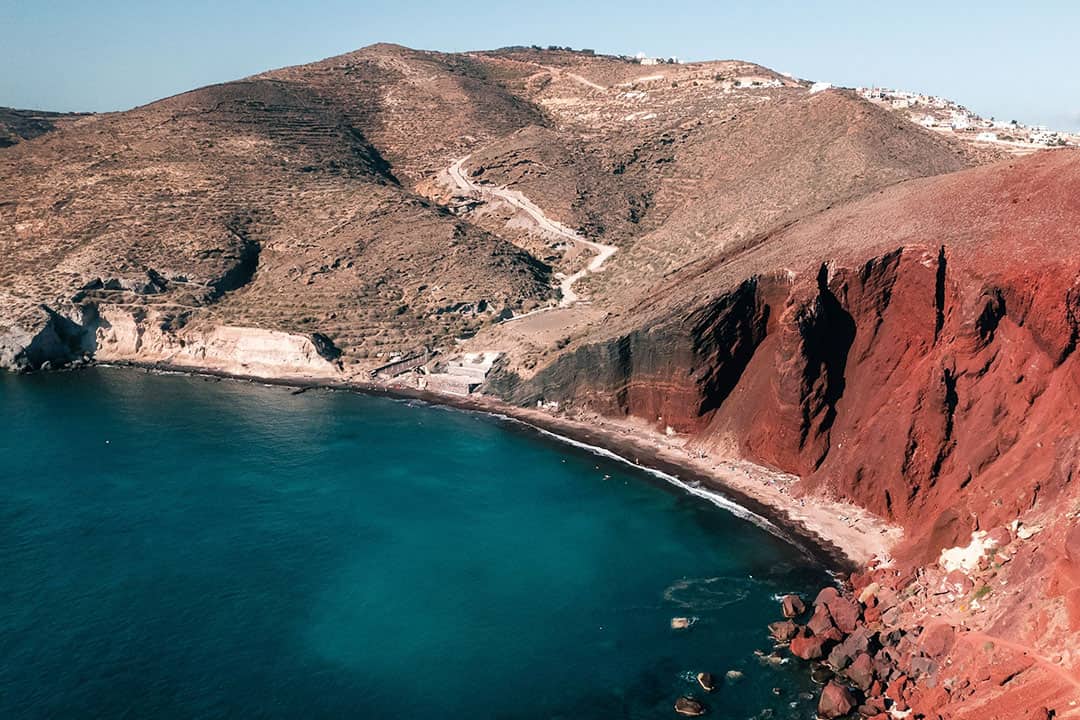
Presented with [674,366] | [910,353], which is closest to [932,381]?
[910,353]

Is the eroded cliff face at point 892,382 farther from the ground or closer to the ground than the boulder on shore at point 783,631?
farther from the ground

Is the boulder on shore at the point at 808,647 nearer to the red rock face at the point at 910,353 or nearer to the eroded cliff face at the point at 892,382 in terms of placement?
the eroded cliff face at the point at 892,382

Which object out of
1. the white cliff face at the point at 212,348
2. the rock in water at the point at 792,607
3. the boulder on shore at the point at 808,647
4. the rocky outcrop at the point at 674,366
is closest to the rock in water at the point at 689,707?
the boulder on shore at the point at 808,647

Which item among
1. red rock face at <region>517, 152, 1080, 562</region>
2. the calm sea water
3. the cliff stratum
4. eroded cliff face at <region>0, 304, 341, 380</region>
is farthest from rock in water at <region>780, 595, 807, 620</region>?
eroded cliff face at <region>0, 304, 341, 380</region>

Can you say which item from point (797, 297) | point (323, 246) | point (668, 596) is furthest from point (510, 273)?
point (668, 596)

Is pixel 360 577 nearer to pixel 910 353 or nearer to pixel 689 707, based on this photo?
pixel 689 707
